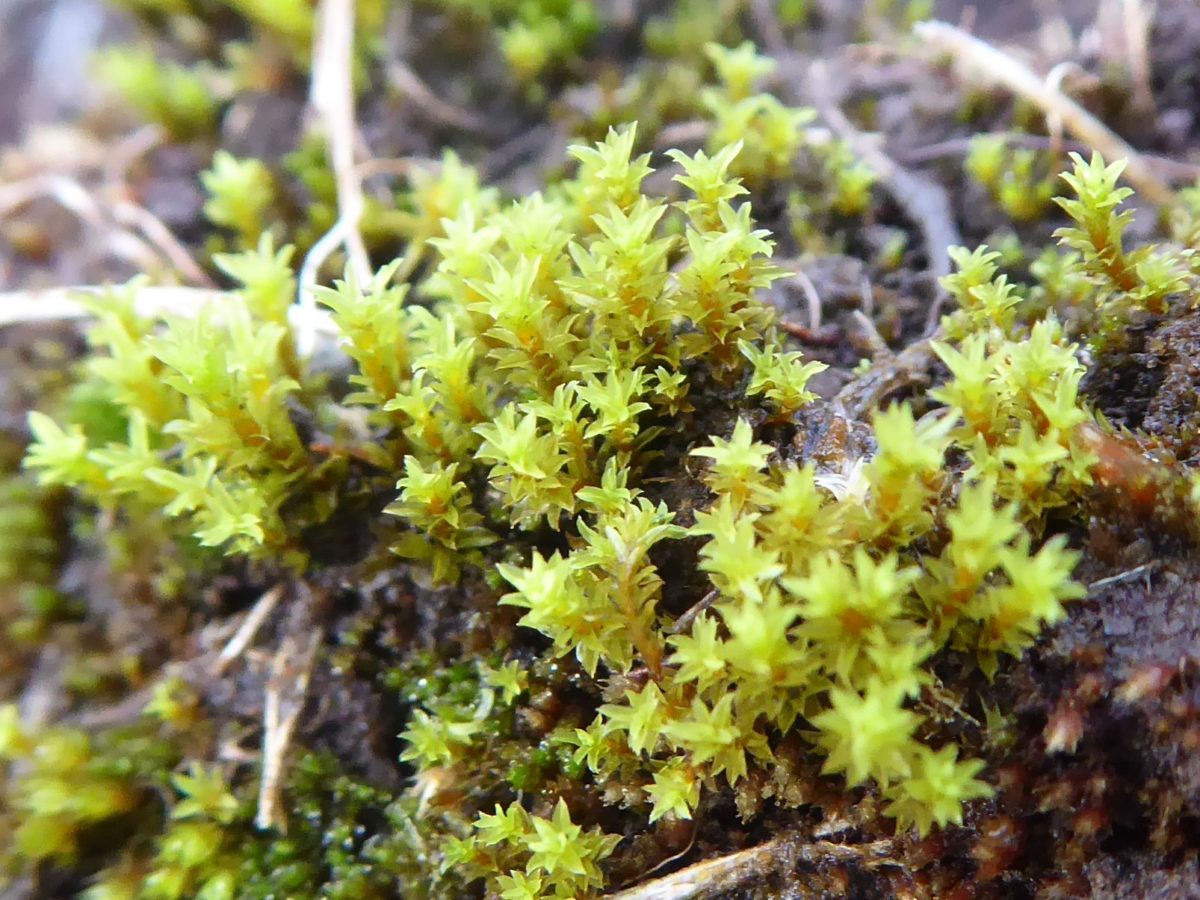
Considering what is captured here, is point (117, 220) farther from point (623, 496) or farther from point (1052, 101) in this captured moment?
point (1052, 101)

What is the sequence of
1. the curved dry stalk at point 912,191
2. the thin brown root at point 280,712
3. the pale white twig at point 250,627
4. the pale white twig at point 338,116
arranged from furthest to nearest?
the pale white twig at point 338,116
the curved dry stalk at point 912,191
the pale white twig at point 250,627
the thin brown root at point 280,712

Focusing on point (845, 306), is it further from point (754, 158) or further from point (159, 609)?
point (159, 609)

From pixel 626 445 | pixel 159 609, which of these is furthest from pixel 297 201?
pixel 626 445

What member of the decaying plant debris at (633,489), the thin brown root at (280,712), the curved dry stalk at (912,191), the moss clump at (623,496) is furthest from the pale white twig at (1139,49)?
the thin brown root at (280,712)

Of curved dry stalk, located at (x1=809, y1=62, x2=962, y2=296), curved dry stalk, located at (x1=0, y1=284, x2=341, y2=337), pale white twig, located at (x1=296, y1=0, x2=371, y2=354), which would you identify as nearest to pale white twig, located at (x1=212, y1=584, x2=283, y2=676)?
curved dry stalk, located at (x1=0, y1=284, x2=341, y2=337)

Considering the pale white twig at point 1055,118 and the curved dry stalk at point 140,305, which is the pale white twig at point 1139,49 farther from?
the curved dry stalk at point 140,305

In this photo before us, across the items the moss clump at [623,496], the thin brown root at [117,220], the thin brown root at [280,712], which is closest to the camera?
the moss clump at [623,496]
